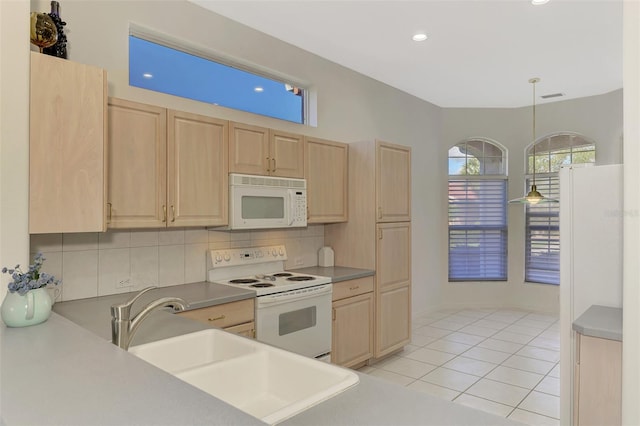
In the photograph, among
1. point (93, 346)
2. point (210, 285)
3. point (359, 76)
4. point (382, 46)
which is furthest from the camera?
point (359, 76)

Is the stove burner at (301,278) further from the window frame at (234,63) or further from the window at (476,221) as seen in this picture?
the window at (476,221)

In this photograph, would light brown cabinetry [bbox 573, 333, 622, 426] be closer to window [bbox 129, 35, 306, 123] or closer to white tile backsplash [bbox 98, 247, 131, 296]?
white tile backsplash [bbox 98, 247, 131, 296]

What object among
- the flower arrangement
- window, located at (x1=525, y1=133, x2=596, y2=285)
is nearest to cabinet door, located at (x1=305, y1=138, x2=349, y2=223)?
the flower arrangement

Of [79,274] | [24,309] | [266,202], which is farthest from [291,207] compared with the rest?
[24,309]

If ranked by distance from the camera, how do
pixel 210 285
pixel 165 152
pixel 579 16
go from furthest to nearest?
1. pixel 579 16
2. pixel 210 285
3. pixel 165 152

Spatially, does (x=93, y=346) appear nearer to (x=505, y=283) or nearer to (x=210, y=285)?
(x=210, y=285)

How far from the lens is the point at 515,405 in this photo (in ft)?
10.4

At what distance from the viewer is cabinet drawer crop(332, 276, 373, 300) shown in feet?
11.7

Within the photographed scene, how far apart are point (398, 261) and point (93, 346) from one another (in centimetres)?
326

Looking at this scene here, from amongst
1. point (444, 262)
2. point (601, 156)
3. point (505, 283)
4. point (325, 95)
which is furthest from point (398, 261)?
point (601, 156)

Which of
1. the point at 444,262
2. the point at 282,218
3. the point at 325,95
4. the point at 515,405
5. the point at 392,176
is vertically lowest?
the point at 515,405

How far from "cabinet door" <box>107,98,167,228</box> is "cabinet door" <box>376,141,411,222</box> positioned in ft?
6.52

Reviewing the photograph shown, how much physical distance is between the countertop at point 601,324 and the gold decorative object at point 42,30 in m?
3.03

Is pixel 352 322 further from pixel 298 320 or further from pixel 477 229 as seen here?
pixel 477 229
